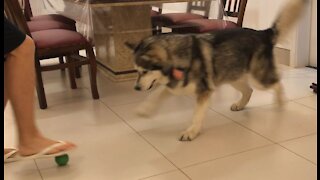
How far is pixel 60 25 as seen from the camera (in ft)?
10.7

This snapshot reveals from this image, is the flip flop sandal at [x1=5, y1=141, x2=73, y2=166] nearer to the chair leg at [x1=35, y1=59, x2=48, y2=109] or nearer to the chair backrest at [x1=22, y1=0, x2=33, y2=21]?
the chair leg at [x1=35, y1=59, x2=48, y2=109]

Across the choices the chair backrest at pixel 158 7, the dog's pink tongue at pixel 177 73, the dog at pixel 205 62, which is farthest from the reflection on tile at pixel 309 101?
the chair backrest at pixel 158 7

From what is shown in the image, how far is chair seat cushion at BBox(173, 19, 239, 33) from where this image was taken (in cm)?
308

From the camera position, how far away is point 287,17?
2307mm

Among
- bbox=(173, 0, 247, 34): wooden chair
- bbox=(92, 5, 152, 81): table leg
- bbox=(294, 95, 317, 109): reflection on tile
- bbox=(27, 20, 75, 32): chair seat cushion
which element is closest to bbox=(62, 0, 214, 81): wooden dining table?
bbox=(92, 5, 152, 81): table leg

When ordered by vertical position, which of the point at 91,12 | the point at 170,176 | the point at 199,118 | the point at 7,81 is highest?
the point at 91,12

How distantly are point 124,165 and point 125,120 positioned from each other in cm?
60

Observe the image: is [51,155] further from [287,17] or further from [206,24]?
[206,24]

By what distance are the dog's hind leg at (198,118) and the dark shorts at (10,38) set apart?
39.2 inches

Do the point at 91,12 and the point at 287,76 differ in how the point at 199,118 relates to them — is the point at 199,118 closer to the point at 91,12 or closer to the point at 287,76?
the point at 91,12

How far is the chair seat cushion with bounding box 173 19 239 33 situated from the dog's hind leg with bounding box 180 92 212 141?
42.2 inches

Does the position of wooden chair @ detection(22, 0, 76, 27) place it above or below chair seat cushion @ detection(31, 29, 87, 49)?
above

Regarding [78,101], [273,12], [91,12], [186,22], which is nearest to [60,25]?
[91,12]

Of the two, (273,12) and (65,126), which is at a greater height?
(273,12)
